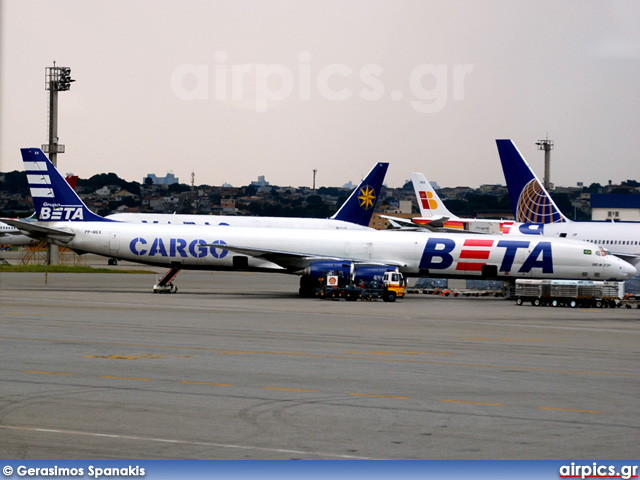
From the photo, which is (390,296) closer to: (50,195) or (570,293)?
(570,293)

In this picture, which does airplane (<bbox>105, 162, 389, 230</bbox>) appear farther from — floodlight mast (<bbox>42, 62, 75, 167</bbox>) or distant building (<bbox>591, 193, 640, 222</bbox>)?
distant building (<bbox>591, 193, 640, 222</bbox>)

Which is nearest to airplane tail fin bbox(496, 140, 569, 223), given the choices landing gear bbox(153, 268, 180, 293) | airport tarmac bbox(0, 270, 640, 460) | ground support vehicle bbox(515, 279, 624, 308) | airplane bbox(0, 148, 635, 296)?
airplane bbox(0, 148, 635, 296)

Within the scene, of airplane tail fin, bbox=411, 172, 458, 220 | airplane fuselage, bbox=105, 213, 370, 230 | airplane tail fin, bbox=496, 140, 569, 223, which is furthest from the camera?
airplane tail fin, bbox=411, 172, 458, 220

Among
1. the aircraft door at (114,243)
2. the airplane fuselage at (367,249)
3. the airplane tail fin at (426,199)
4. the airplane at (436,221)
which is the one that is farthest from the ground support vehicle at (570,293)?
the airplane tail fin at (426,199)

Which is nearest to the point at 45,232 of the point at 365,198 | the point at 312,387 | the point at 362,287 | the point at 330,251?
the point at 330,251

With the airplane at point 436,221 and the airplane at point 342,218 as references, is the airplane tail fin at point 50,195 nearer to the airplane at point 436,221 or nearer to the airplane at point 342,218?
the airplane at point 342,218

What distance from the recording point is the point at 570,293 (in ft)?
161

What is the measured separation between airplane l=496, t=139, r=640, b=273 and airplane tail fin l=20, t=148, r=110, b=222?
30853mm

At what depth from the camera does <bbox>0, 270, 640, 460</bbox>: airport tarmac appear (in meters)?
13.6

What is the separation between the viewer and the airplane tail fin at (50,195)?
59.1 metres

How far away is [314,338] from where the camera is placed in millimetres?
29297

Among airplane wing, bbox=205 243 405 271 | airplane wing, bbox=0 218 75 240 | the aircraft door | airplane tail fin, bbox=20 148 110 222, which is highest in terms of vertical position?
airplane tail fin, bbox=20 148 110 222

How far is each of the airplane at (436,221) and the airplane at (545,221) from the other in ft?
6.97

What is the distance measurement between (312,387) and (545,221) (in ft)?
180
